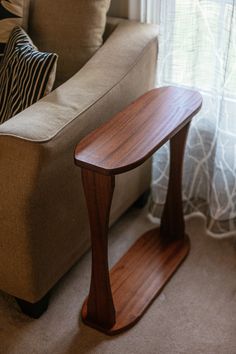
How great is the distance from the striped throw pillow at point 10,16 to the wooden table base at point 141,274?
0.89 meters

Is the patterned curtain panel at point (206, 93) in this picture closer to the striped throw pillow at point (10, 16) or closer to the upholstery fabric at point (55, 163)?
the upholstery fabric at point (55, 163)

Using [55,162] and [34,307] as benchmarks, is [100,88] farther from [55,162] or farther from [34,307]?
[34,307]

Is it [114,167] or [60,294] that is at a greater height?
[114,167]

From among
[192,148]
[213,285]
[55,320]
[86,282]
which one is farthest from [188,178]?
[55,320]

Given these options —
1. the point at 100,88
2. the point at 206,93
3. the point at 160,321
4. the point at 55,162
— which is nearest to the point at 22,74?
the point at 100,88

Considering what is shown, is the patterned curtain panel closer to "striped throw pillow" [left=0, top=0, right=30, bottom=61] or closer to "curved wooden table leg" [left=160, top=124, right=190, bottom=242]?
"curved wooden table leg" [left=160, top=124, right=190, bottom=242]

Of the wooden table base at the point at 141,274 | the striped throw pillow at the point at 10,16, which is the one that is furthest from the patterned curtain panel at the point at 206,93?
the striped throw pillow at the point at 10,16

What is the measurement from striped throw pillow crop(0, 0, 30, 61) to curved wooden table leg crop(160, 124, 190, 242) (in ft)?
2.23

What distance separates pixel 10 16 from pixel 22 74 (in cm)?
33

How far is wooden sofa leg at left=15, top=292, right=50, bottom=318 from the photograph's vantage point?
1.67 m

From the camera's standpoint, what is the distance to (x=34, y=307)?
5.47ft

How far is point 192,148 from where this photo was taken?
1.97 m

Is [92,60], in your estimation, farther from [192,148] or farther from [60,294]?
[60,294]

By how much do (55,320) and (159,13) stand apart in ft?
3.62
